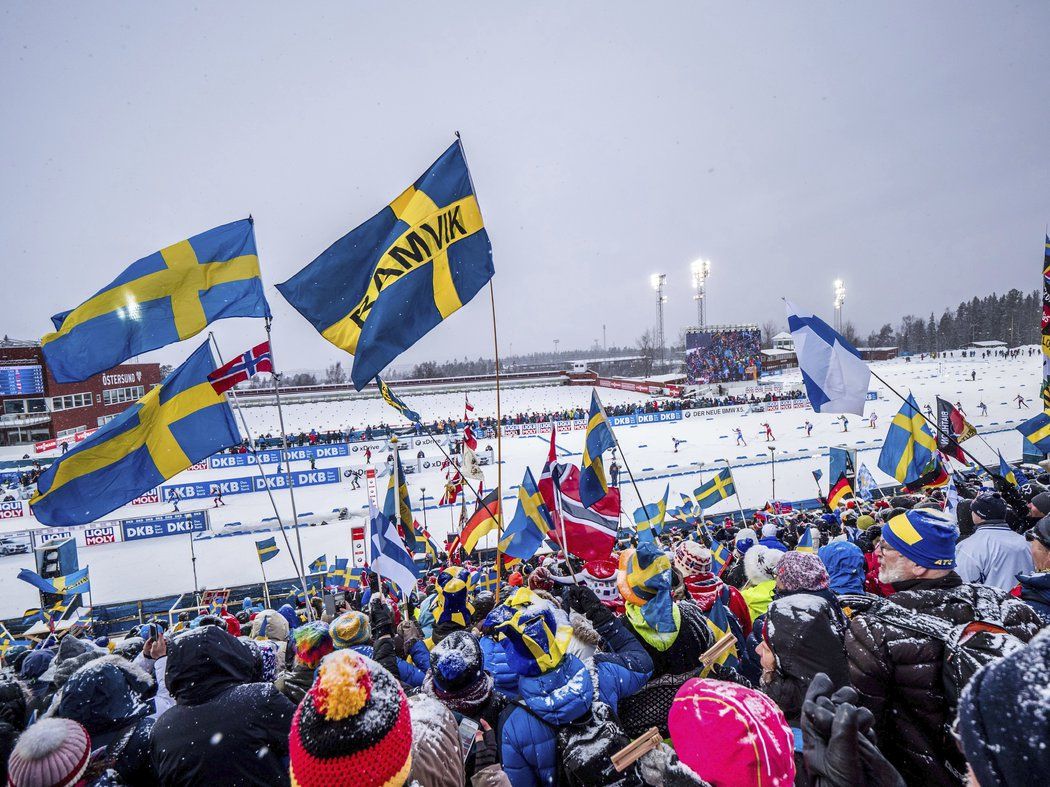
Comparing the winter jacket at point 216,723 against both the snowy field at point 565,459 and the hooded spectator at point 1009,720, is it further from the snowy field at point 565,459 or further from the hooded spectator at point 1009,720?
the snowy field at point 565,459

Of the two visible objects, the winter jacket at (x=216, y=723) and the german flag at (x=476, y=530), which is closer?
the winter jacket at (x=216, y=723)

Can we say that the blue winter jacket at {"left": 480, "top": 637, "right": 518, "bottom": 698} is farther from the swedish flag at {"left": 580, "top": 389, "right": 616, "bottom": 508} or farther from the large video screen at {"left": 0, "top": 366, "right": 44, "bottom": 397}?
the large video screen at {"left": 0, "top": 366, "right": 44, "bottom": 397}

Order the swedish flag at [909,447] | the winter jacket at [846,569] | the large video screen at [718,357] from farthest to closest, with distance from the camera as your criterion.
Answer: the large video screen at [718,357]
the swedish flag at [909,447]
the winter jacket at [846,569]

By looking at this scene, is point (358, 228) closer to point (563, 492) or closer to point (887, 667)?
point (563, 492)

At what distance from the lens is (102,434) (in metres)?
4.39

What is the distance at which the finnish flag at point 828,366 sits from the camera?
5422mm

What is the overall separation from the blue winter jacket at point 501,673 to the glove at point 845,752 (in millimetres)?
1260

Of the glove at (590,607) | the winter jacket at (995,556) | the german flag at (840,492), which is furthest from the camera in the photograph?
the german flag at (840,492)

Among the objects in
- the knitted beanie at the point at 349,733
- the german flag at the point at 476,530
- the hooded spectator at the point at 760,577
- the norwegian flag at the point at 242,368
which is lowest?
the german flag at the point at 476,530

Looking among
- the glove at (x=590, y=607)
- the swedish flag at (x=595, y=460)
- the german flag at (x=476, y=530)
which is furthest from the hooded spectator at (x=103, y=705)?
the german flag at (x=476, y=530)

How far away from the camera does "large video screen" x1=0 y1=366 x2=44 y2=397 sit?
3105 cm

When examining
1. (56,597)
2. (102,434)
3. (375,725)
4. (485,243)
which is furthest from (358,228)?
(56,597)

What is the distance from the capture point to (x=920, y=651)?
1886 millimetres

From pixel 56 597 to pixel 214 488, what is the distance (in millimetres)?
12394
